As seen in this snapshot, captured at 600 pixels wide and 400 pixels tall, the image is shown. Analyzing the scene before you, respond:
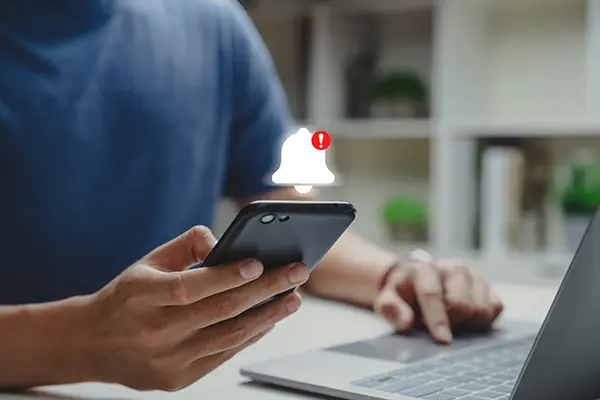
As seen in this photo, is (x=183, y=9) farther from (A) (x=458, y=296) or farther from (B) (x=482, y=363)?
(B) (x=482, y=363)

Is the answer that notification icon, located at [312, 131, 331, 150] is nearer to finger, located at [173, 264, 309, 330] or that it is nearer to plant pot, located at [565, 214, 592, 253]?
finger, located at [173, 264, 309, 330]

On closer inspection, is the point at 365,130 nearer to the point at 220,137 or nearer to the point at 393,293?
the point at 220,137

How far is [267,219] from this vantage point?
54 cm

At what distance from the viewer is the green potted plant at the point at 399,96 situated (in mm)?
2771

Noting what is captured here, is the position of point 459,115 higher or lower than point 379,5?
lower

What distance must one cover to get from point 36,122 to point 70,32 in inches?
5.6

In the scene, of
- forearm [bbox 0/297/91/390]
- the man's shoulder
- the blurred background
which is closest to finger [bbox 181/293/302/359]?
forearm [bbox 0/297/91/390]

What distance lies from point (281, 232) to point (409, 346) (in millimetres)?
341

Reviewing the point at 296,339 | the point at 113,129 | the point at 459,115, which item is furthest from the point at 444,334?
the point at 459,115

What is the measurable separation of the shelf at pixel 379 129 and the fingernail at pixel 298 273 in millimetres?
2106

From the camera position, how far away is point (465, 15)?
2.63 metres

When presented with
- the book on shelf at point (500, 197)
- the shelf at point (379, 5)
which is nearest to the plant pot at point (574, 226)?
the book on shelf at point (500, 197)

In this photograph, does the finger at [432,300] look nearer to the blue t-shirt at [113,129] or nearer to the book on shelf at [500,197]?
the blue t-shirt at [113,129]

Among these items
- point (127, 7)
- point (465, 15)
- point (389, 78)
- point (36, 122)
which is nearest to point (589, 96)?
point (465, 15)
